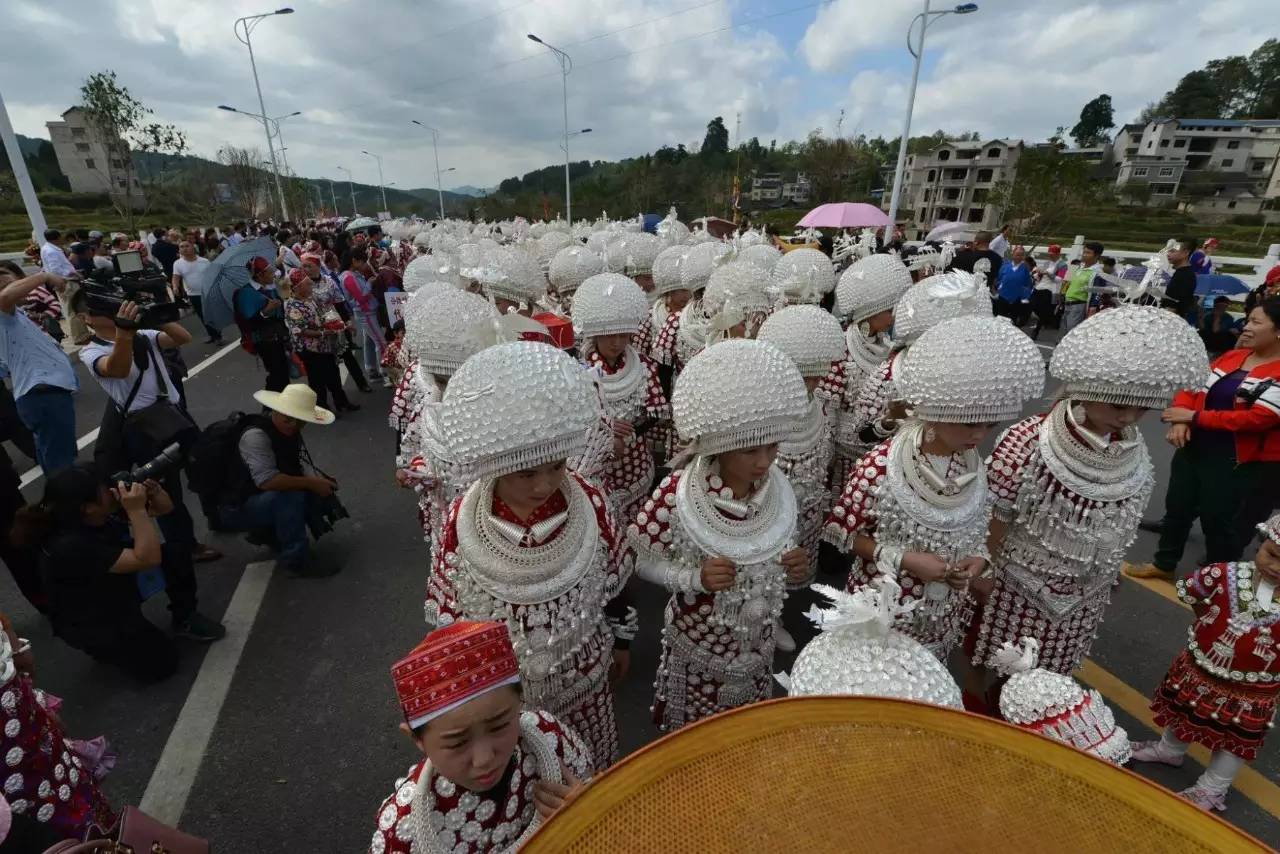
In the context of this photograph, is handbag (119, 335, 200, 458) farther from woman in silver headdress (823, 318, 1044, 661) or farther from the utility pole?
the utility pole

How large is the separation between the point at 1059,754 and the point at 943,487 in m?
1.61

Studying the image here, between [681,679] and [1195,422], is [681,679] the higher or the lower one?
the lower one

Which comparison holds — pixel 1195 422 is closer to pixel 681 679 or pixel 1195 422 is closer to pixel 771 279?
pixel 771 279

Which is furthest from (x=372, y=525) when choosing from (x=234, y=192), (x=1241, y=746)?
(x=234, y=192)

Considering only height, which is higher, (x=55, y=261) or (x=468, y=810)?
(x=55, y=261)

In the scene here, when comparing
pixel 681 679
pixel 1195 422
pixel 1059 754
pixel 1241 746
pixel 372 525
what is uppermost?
pixel 1059 754

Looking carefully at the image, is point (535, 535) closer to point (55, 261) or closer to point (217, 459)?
point (217, 459)

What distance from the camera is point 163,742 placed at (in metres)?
3.03

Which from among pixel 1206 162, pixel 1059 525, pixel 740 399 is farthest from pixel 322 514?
pixel 1206 162

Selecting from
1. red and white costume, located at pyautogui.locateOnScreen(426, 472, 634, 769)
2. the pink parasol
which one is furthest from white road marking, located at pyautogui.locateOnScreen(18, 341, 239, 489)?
the pink parasol

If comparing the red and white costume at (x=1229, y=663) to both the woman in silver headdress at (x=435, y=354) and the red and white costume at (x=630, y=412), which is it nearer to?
the red and white costume at (x=630, y=412)

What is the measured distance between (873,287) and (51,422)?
624 centimetres

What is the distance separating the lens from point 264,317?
7105 millimetres

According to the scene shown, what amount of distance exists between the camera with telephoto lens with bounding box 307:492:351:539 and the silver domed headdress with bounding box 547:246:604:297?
305cm
